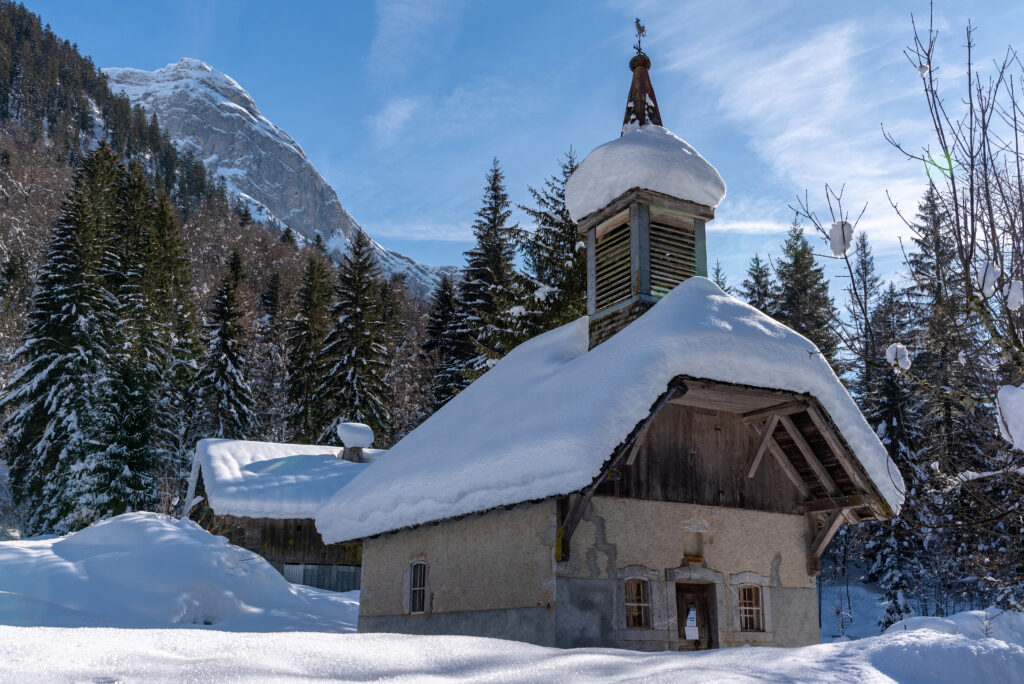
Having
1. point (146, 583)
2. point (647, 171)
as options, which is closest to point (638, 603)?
point (647, 171)

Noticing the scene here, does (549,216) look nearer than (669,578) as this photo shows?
No

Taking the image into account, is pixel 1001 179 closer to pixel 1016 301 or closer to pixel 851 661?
pixel 1016 301

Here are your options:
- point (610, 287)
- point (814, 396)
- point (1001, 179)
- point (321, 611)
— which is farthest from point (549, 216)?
point (1001, 179)

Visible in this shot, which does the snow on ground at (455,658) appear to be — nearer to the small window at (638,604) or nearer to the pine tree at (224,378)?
the small window at (638,604)

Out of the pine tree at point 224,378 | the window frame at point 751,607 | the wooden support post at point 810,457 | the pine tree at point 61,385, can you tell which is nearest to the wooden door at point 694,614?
the window frame at point 751,607

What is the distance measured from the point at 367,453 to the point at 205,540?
1321 cm

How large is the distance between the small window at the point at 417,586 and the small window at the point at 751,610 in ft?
16.2

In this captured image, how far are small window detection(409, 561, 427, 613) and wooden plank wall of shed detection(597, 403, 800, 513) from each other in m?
4.21

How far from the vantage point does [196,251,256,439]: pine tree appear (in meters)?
39.0

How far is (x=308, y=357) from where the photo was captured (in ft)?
142

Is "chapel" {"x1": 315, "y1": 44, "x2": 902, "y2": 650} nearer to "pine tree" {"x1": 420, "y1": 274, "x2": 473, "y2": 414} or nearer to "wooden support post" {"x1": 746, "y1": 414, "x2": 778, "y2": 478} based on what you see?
"wooden support post" {"x1": 746, "y1": 414, "x2": 778, "y2": 478}

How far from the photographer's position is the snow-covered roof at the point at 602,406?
369 inches

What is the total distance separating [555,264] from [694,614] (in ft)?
43.4

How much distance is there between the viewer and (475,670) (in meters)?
4.94
